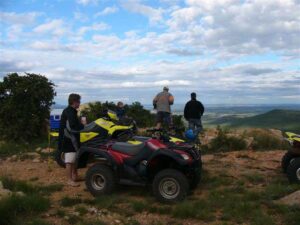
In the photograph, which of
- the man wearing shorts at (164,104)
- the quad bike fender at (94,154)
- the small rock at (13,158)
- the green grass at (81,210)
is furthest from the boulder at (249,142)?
the green grass at (81,210)

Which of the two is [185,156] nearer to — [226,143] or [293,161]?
[293,161]

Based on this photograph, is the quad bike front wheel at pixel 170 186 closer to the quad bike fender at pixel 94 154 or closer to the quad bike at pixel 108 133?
the quad bike fender at pixel 94 154

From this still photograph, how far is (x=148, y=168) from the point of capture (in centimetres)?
773

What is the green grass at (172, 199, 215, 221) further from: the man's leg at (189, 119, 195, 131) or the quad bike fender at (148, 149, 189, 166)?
the man's leg at (189, 119, 195, 131)

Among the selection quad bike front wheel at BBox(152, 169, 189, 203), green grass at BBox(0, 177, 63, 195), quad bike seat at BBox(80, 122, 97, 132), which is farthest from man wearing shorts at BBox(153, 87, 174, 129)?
quad bike front wheel at BBox(152, 169, 189, 203)

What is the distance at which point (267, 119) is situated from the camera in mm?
52656

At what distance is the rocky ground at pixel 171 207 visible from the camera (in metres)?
6.48

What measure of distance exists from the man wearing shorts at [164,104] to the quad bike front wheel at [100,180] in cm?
627

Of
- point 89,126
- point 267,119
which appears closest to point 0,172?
point 89,126

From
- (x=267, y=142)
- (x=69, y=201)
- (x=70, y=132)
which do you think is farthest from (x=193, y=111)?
(x=69, y=201)

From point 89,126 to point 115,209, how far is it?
3.55m

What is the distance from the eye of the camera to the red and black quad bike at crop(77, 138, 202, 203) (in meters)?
7.43

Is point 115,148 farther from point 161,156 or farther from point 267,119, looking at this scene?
point 267,119

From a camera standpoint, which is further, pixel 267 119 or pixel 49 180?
pixel 267 119
